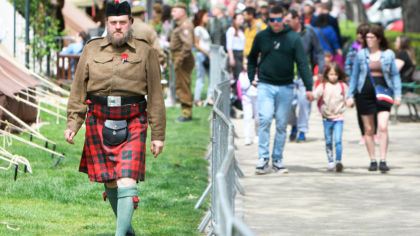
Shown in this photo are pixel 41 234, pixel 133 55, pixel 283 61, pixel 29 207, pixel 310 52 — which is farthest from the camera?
pixel 310 52

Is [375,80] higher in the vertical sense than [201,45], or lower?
higher

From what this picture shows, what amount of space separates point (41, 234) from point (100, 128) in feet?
3.70

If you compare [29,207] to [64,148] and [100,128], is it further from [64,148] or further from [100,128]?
[64,148]

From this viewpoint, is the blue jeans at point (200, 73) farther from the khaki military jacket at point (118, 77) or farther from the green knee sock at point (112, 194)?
the khaki military jacket at point (118, 77)

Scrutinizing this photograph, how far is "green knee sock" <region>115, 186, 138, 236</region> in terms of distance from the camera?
20.0 ft

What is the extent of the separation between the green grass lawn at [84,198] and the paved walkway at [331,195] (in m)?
0.59

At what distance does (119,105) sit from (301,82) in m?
7.99

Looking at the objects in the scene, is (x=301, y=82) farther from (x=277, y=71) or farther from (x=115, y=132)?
(x=115, y=132)

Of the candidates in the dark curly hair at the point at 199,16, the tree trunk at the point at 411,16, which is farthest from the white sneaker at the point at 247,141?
the tree trunk at the point at 411,16

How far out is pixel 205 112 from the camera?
17.6 meters

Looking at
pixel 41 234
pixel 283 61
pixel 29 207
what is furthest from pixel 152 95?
pixel 283 61

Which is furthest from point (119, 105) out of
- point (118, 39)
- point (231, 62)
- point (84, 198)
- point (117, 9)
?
point (231, 62)

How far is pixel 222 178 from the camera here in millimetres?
3725

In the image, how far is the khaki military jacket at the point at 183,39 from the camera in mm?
15539
